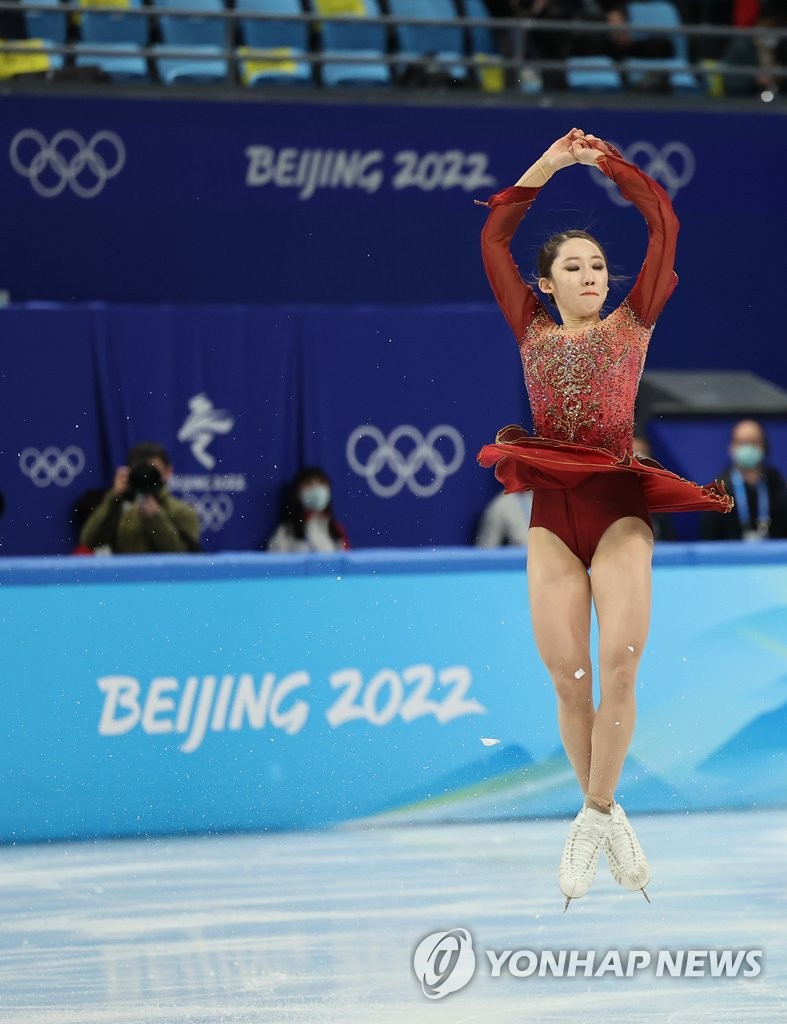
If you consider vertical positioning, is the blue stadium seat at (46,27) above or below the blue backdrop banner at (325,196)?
above

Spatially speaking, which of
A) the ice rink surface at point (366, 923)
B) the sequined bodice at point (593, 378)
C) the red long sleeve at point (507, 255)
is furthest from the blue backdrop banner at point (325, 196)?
the sequined bodice at point (593, 378)

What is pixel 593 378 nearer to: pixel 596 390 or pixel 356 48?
pixel 596 390

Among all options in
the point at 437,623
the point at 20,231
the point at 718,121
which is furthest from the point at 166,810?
the point at 718,121

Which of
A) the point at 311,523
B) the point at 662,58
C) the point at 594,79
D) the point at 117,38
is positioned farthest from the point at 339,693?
the point at 662,58

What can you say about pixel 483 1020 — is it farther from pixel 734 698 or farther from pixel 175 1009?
pixel 734 698

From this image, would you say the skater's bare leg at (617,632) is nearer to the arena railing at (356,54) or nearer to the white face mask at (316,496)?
the white face mask at (316,496)

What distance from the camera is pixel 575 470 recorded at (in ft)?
15.5

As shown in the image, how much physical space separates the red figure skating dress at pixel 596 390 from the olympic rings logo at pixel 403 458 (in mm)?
4616

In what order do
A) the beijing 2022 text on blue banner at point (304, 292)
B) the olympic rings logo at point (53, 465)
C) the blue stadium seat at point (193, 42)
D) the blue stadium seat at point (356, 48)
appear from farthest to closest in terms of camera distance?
1. the blue stadium seat at point (356, 48)
2. the blue stadium seat at point (193, 42)
3. the beijing 2022 text on blue banner at point (304, 292)
4. the olympic rings logo at point (53, 465)

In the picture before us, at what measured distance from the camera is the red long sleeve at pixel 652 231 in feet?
15.6

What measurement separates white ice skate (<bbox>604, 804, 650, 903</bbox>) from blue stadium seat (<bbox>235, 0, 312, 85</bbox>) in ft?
22.9

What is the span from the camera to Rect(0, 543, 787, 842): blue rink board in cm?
676

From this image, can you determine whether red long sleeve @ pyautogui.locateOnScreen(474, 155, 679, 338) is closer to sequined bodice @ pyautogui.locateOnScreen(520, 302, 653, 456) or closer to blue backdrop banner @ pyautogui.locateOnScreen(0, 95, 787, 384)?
sequined bodice @ pyautogui.locateOnScreen(520, 302, 653, 456)

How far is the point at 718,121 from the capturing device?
11102 mm
